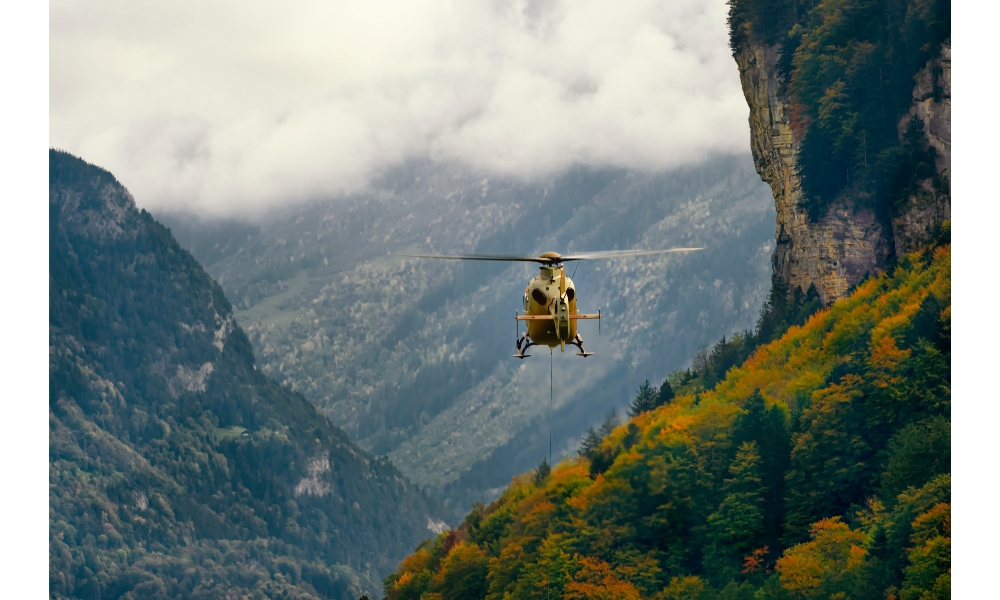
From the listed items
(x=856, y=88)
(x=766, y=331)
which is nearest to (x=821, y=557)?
(x=766, y=331)

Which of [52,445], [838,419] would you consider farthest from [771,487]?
[52,445]

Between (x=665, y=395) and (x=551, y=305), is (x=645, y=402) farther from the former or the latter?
(x=551, y=305)

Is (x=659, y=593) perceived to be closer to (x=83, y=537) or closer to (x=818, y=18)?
(x=818, y=18)

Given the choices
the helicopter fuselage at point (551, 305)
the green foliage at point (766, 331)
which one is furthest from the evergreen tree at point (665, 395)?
the helicopter fuselage at point (551, 305)

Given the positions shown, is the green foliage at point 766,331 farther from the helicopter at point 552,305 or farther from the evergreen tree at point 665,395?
the helicopter at point 552,305

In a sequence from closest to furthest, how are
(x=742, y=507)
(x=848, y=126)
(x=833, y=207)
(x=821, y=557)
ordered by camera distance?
(x=821, y=557) → (x=742, y=507) → (x=848, y=126) → (x=833, y=207)

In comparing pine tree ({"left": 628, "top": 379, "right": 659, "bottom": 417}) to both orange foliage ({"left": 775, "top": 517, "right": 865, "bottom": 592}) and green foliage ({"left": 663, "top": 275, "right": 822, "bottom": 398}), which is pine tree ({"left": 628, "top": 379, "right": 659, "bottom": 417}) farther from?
orange foliage ({"left": 775, "top": 517, "right": 865, "bottom": 592})
